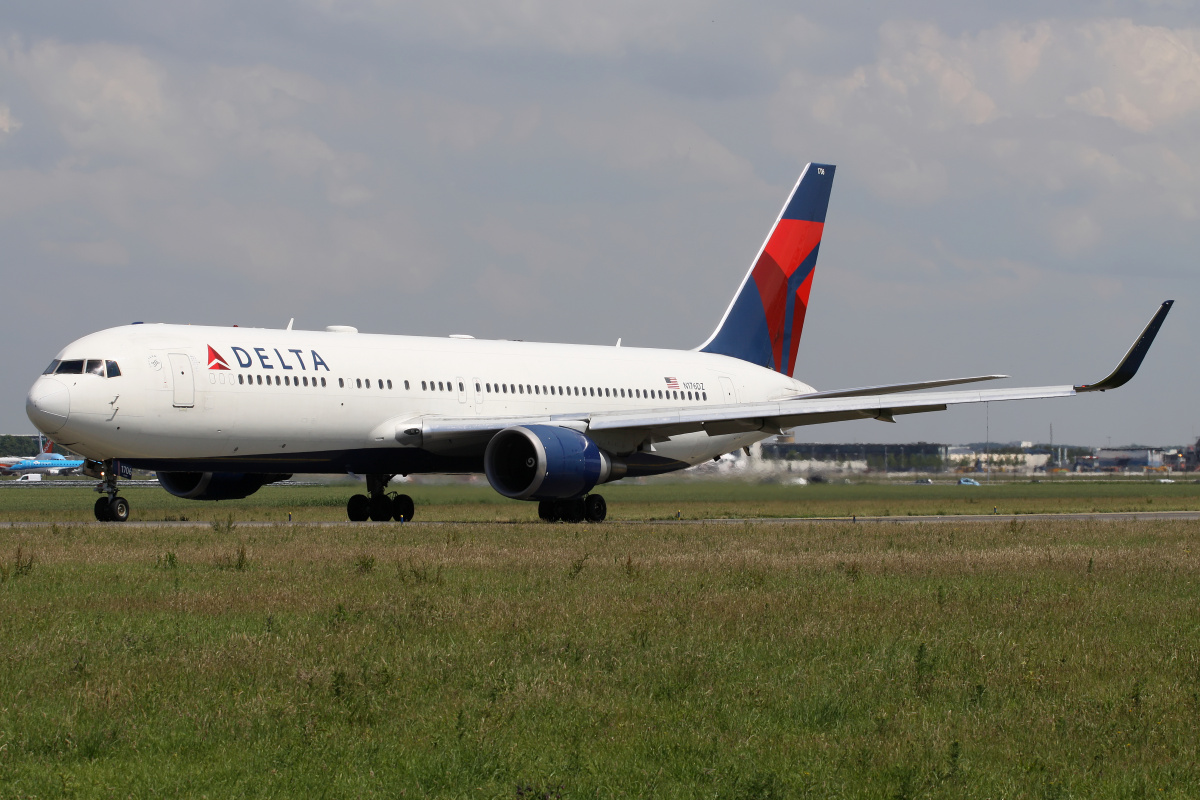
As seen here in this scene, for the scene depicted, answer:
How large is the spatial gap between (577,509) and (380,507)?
14.0ft

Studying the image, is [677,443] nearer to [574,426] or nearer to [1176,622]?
[574,426]

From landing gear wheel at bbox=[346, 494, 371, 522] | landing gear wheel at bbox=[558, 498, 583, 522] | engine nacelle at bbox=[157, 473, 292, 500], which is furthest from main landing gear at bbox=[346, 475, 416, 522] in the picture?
landing gear wheel at bbox=[558, 498, 583, 522]

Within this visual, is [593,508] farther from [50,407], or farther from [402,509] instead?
[50,407]

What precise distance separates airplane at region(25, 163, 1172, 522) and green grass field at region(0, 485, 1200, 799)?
295 inches

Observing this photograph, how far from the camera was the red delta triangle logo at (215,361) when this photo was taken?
24188 millimetres

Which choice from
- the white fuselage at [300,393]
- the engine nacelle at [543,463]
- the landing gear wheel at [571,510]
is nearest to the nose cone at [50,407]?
the white fuselage at [300,393]

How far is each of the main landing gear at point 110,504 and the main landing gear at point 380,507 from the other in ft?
17.0

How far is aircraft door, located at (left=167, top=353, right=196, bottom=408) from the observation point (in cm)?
2364

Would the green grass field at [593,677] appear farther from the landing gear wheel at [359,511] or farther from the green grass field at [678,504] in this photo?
the green grass field at [678,504]

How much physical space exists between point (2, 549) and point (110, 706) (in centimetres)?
1079

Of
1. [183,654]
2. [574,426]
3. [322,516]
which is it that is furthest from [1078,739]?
[322,516]

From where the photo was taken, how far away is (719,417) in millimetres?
27281

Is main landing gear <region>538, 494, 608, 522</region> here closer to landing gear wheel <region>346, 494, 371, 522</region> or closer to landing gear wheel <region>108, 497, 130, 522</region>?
landing gear wheel <region>346, 494, 371, 522</region>

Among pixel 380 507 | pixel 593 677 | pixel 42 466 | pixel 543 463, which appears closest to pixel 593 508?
pixel 543 463
